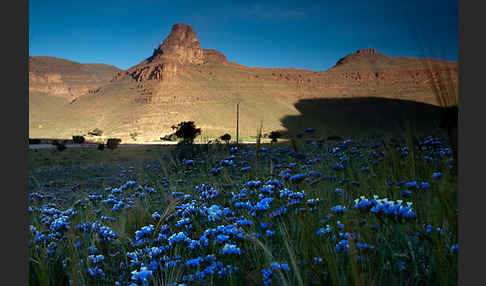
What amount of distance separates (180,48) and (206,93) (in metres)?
40.2

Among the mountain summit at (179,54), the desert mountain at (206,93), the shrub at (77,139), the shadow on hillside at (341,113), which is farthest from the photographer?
the mountain summit at (179,54)

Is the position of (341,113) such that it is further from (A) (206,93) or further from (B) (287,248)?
(B) (287,248)

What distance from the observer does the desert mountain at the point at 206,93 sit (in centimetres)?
6819

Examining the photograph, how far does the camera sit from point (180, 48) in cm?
11125

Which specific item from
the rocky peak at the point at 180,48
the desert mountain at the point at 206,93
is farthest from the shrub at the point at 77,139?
the rocky peak at the point at 180,48

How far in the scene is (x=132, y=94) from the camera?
275 ft

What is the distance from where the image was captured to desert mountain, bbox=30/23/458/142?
68188mm

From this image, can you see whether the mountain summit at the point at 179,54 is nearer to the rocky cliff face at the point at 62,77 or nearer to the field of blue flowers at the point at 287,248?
the rocky cliff face at the point at 62,77

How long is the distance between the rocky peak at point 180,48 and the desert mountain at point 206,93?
38cm

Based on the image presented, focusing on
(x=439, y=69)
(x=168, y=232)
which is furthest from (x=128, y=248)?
(x=439, y=69)

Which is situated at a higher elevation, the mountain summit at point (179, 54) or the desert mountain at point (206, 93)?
the mountain summit at point (179, 54)

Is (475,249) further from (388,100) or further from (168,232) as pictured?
(388,100)

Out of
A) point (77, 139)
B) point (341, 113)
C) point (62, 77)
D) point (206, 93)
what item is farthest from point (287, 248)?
point (62, 77)

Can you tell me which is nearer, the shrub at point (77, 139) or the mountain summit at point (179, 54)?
the shrub at point (77, 139)
